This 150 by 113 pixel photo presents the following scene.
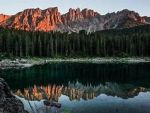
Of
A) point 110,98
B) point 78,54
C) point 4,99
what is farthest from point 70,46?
point 4,99

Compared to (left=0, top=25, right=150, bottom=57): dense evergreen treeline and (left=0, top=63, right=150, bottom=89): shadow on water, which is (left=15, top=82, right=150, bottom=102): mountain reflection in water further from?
(left=0, top=25, right=150, bottom=57): dense evergreen treeline

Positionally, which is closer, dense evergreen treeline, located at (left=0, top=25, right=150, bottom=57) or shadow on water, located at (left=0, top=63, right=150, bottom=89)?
shadow on water, located at (left=0, top=63, right=150, bottom=89)

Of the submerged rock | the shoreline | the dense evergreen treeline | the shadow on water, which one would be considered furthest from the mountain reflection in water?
the dense evergreen treeline

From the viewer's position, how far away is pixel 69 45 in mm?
165500

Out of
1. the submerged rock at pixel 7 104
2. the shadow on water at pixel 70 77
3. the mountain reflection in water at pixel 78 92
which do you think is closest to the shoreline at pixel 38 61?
the shadow on water at pixel 70 77

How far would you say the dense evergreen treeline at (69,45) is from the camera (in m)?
149

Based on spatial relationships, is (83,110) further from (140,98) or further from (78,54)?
(78,54)

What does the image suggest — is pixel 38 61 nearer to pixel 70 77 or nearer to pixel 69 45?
pixel 69 45

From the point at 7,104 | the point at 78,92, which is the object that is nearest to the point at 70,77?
the point at 78,92

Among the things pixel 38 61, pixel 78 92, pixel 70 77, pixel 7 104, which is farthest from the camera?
pixel 38 61

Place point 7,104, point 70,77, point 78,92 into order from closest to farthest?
point 7,104, point 78,92, point 70,77

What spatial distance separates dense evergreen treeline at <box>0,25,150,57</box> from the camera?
149m

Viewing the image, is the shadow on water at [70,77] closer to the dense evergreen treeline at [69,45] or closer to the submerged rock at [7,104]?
the submerged rock at [7,104]

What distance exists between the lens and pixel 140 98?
1569 inches
